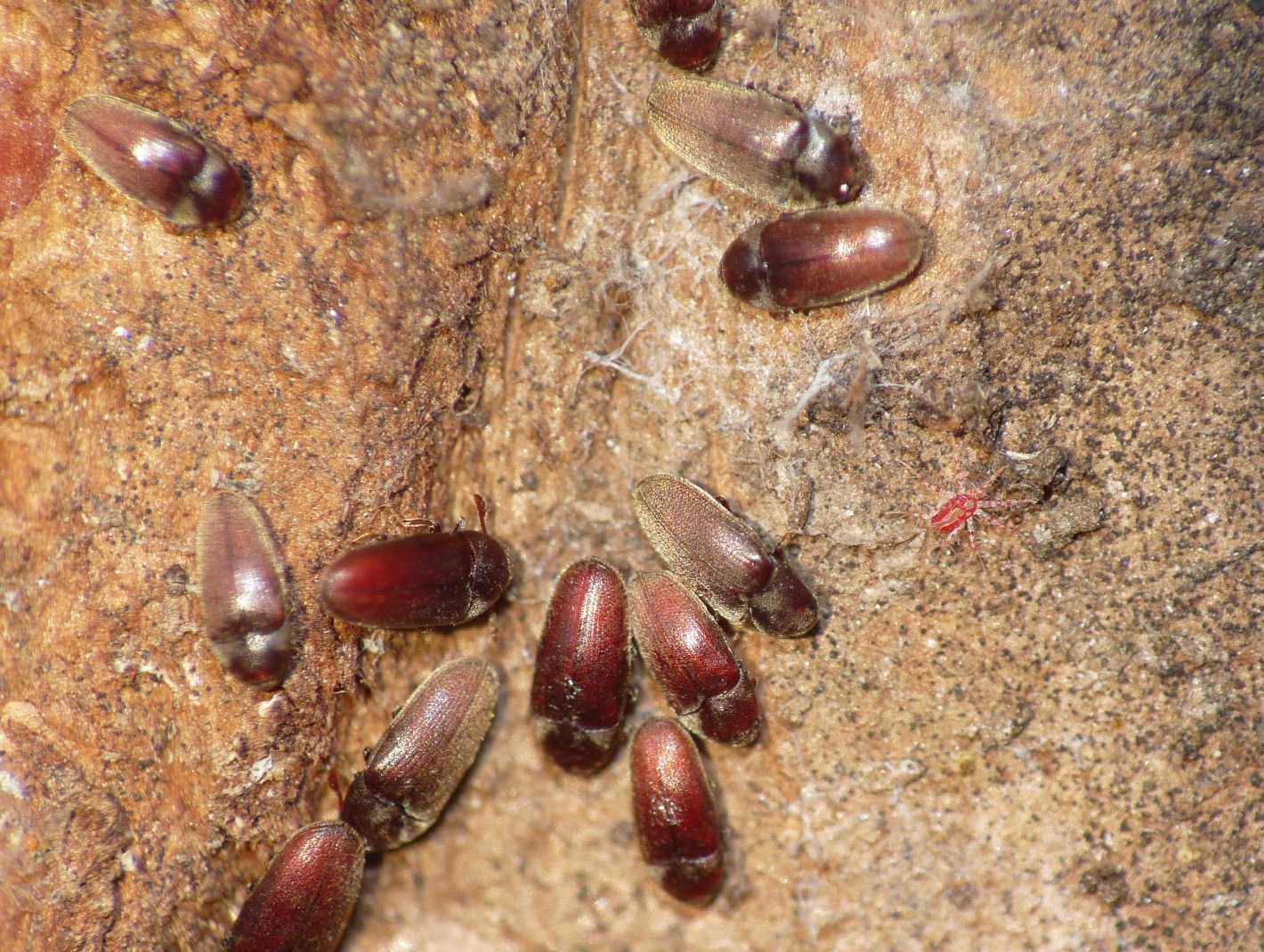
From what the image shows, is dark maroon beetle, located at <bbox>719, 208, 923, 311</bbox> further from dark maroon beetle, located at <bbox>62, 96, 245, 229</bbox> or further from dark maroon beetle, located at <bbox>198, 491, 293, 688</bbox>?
dark maroon beetle, located at <bbox>198, 491, 293, 688</bbox>

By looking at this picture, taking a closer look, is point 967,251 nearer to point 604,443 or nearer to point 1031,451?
point 1031,451

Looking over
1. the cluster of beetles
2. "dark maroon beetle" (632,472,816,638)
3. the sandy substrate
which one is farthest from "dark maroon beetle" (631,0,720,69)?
"dark maroon beetle" (632,472,816,638)

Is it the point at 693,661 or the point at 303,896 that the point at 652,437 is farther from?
the point at 303,896

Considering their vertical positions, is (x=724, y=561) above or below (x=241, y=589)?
above

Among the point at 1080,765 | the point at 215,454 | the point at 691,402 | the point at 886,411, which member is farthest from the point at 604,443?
the point at 1080,765

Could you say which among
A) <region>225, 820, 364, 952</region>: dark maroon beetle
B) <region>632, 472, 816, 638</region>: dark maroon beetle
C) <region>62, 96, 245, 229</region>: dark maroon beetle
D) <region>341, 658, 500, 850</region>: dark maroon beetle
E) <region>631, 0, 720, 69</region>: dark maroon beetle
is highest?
<region>631, 0, 720, 69</region>: dark maroon beetle

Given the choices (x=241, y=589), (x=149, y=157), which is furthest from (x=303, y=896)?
(x=149, y=157)

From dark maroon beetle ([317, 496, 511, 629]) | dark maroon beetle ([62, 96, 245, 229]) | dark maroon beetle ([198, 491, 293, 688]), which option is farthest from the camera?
dark maroon beetle ([317, 496, 511, 629])
